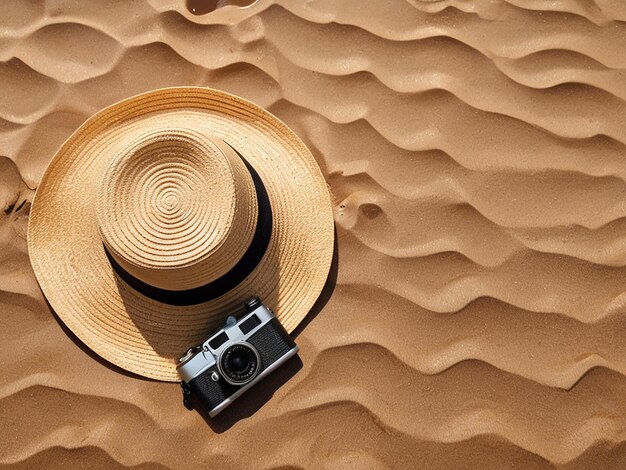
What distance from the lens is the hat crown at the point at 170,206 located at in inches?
69.2

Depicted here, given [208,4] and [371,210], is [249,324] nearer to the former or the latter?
[371,210]

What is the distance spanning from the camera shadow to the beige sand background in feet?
0.04

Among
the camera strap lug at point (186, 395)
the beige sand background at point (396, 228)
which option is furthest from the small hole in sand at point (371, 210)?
the camera strap lug at point (186, 395)

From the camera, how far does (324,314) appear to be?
2.19m

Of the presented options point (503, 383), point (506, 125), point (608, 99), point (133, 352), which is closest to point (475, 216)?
point (506, 125)

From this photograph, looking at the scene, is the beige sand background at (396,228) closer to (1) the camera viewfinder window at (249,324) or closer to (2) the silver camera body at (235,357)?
(2) the silver camera body at (235,357)

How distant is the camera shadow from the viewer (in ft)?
6.81

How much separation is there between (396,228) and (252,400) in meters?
0.87

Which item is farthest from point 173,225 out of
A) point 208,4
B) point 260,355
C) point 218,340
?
point 208,4

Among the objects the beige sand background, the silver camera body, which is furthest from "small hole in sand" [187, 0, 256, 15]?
the silver camera body

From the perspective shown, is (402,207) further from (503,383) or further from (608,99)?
(608,99)

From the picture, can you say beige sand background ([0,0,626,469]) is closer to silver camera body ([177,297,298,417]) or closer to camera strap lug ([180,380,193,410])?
camera strap lug ([180,380,193,410])

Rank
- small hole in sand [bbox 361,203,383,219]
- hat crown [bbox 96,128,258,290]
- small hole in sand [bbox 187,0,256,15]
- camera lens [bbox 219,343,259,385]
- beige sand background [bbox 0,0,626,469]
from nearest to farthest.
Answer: hat crown [bbox 96,128,258,290], camera lens [bbox 219,343,259,385], beige sand background [bbox 0,0,626,469], small hole in sand [bbox 361,203,383,219], small hole in sand [bbox 187,0,256,15]

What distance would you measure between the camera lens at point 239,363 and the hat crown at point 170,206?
0.30 m
